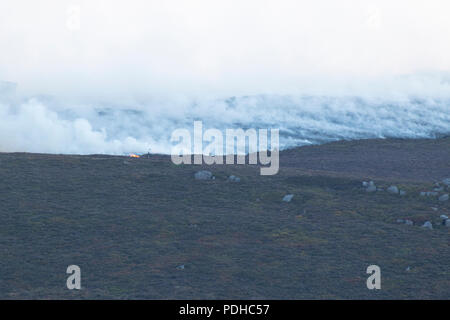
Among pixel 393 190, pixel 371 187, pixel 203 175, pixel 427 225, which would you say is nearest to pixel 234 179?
pixel 203 175

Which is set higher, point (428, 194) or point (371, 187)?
point (371, 187)

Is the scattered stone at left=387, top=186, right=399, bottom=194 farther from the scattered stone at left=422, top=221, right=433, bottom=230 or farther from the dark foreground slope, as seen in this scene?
the scattered stone at left=422, top=221, right=433, bottom=230

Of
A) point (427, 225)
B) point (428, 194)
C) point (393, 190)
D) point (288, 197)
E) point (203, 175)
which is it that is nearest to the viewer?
point (427, 225)

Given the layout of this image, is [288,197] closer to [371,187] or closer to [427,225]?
[371,187]

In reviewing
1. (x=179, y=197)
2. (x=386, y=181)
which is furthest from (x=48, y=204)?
(x=386, y=181)

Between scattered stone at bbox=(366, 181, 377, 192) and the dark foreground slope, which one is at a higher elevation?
scattered stone at bbox=(366, 181, 377, 192)

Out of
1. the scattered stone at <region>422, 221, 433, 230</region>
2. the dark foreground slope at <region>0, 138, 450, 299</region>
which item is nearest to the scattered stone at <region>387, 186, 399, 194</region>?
the dark foreground slope at <region>0, 138, 450, 299</region>
